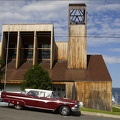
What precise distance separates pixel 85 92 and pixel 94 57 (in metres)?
10.2

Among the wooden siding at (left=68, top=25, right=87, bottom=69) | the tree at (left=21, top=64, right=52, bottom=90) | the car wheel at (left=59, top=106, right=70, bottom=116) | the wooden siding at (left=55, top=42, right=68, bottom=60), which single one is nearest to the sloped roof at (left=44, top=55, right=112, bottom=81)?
the wooden siding at (left=68, top=25, right=87, bottom=69)

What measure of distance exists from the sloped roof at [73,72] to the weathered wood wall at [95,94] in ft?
3.20

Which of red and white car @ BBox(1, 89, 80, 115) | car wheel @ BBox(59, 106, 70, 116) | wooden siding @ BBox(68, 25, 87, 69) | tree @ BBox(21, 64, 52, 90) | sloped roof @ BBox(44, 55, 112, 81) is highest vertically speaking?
wooden siding @ BBox(68, 25, 87, 69)

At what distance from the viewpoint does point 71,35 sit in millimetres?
40031

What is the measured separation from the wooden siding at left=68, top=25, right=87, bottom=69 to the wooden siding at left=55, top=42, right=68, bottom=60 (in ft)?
13.7

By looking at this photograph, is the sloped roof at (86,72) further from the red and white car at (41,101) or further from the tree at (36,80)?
the red and white car at (41,101)

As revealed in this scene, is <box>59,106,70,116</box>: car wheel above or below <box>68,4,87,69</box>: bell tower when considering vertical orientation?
below

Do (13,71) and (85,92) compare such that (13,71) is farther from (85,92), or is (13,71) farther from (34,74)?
(85,92)

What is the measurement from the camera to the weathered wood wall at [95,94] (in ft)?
112

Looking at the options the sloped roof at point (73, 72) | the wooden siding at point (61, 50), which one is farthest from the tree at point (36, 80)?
the wooden siding at point (61, 50)

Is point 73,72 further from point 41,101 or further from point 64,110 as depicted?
point 64,110

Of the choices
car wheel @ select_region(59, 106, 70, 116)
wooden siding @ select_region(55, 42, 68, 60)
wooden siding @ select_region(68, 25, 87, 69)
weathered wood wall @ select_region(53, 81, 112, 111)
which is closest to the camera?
car wheel @ select_region(59, 106, 70, 116)

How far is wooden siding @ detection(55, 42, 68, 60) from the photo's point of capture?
44.2 m

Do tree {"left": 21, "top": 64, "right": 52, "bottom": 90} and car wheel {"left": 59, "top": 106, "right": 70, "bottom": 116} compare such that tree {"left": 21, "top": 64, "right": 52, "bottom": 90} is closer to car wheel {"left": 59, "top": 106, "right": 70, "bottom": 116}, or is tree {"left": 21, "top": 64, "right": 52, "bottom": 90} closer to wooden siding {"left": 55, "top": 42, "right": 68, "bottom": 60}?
wooden siding {"left": 55, "top": 42, "right": 68, "bottom": 60}
